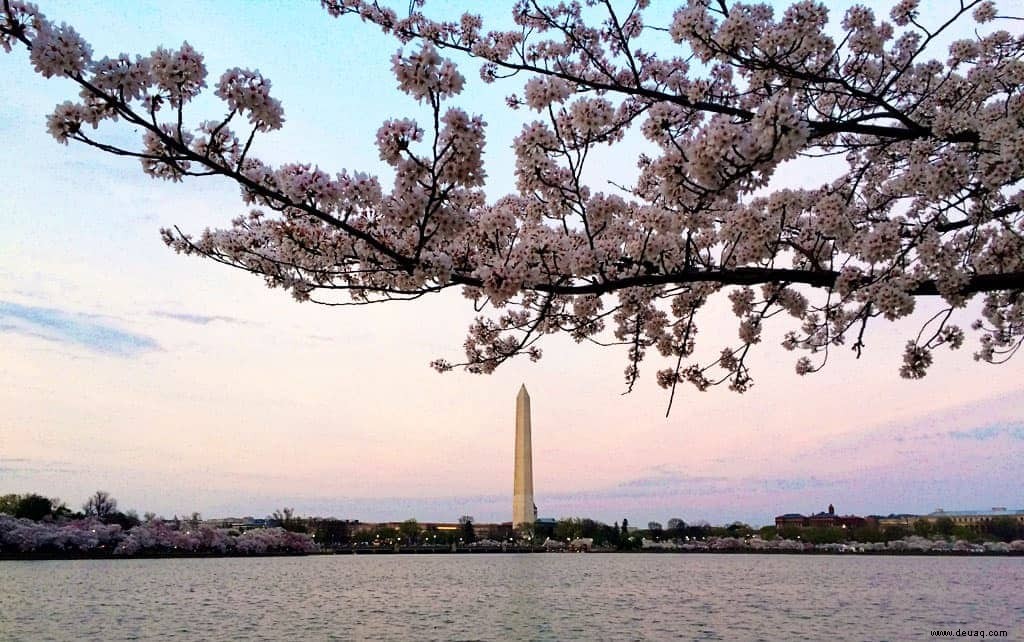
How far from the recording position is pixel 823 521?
171250 mm

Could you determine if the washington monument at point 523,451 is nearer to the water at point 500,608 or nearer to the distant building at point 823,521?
the water at point 500,608

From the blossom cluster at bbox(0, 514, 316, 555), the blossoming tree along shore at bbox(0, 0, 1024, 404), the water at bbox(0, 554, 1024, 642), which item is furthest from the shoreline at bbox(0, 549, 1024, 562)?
the blossoming tree along shore at bbox(0, 0, 1024, 404)

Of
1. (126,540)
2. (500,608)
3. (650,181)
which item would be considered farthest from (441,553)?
(650,181)

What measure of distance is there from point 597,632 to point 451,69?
93.4ft

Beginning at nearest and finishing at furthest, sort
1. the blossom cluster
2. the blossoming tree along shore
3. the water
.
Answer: the blossoming tree along shore, the water, the blossom cluster

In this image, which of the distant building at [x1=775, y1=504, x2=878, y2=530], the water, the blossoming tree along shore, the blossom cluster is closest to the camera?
the blossoming tree along shore

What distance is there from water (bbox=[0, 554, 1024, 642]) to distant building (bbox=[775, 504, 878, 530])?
357 ft

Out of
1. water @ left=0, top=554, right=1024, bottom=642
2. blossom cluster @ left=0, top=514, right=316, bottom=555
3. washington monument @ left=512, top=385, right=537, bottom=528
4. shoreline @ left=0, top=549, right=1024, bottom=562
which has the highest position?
washington monument @ left=512, top=385, right=537, bottom=528

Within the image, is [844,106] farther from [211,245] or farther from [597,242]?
[211,245]

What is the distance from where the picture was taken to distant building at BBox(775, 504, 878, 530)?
552 ft

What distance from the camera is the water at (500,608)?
3009 centimetres

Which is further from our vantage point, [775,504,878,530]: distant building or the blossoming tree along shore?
[775,504,878,530]: distant building

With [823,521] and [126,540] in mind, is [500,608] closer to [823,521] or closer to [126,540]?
[126,540]

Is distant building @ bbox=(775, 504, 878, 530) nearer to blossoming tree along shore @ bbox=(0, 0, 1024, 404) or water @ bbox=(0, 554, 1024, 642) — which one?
water @ bbox=(0, 554, 1024, 642)
